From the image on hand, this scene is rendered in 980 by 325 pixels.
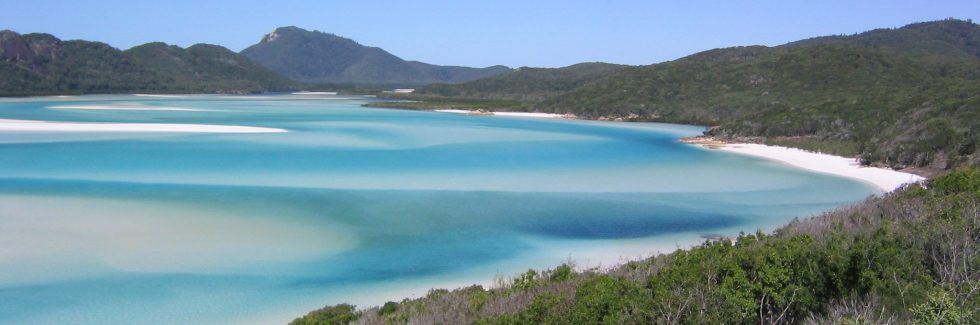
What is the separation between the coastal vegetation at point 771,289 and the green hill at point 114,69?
314 feet

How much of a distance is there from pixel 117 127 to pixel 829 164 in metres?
35.9

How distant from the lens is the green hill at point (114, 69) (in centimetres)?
10300

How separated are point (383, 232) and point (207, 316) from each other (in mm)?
5343

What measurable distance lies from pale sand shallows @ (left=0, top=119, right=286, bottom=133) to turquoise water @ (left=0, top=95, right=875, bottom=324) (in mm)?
7990

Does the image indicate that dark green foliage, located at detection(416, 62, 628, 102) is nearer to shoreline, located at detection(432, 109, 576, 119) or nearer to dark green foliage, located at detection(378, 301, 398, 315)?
shoreline, located at detection(432, 109, 576, 119)

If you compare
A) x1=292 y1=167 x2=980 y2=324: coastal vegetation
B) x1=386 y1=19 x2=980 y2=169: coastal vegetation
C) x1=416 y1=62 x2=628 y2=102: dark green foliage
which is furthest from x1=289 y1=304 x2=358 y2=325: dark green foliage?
x1=416 y1=62 x2=628 y2=102: dark green foliage

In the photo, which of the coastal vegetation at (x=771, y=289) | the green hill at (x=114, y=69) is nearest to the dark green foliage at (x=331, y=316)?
the coastal vegetation at (x=771, y=289)

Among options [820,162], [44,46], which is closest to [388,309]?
[820,162]

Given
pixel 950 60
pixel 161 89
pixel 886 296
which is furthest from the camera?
pixel 161 89

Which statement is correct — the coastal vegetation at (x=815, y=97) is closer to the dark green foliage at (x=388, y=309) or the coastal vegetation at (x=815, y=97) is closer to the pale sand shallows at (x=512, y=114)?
the pale sand shallows at (x=512, y=114)

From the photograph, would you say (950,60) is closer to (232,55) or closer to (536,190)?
(536,190)

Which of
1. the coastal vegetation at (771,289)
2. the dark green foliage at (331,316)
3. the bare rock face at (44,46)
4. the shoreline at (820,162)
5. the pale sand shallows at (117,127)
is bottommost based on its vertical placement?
the pale sand shallows at (117,127)

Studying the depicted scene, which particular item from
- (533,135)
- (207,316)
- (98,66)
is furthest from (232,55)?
(207,316)

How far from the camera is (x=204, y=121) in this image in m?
49.4
